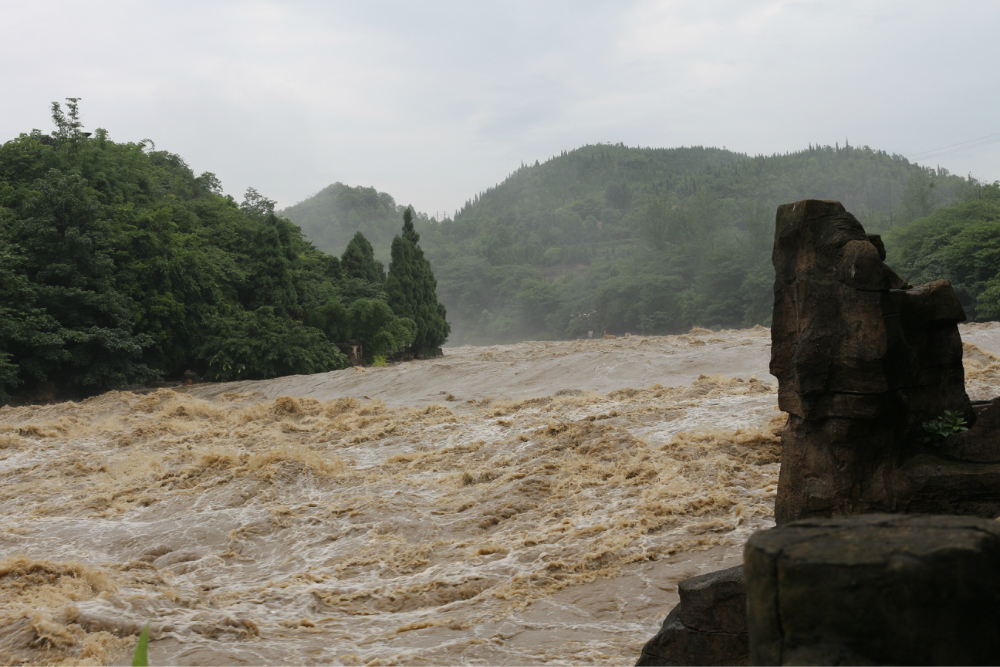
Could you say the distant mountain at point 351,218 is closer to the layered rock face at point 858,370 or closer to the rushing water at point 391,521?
the rushing water at point 391,521

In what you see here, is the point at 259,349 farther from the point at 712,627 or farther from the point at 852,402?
the point at 712,627

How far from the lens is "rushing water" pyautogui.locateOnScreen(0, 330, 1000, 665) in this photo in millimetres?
4891

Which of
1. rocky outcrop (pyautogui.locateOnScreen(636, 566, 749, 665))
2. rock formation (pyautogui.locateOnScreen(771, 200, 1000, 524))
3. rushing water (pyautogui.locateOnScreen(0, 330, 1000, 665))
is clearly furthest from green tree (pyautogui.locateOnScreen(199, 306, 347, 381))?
rocky outcrop (pyautogui.locateOnScreen(636, 566, 749, 665))

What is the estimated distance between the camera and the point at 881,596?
5.42 ft

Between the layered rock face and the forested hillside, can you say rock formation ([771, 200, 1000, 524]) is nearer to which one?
the layered rock face

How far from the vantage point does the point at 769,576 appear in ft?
5.92

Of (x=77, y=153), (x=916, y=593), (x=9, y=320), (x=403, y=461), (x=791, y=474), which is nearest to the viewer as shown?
(x=916, y=593)

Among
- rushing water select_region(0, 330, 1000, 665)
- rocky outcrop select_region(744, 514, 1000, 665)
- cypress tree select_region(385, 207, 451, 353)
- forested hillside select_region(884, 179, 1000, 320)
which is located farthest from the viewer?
forested hillside select_region(884, 179, 1000, 320)

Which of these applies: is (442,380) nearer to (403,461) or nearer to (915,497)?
(403,461)

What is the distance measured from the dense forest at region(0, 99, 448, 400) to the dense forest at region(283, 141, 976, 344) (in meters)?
27.3

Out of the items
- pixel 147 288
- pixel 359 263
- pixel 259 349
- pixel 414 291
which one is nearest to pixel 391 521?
pixel 259 349

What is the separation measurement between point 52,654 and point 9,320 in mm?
15542

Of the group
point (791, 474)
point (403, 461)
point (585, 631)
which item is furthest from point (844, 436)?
point (403, 461)

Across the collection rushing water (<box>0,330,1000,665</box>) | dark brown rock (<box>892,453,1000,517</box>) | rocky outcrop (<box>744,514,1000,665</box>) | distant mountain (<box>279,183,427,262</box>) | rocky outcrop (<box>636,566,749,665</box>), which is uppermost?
distant mountain (<box>279,183,427,262</box>)
